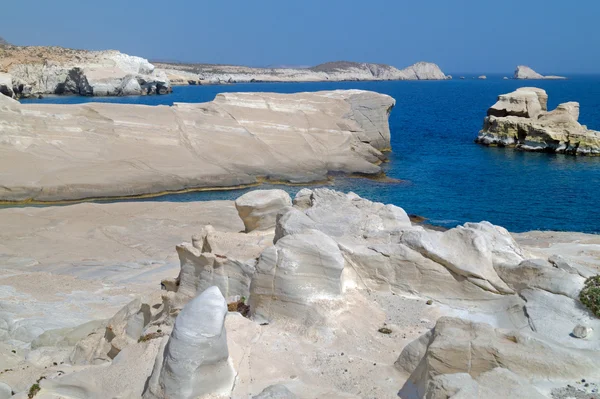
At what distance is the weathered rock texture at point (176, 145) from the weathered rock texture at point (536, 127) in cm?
1310

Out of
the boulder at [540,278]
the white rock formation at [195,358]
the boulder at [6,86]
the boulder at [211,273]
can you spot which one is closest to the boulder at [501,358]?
the boulder at [540,278]

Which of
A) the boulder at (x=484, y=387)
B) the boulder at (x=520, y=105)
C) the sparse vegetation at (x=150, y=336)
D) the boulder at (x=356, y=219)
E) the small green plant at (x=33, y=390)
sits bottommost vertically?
the small green plant at (x=33, y=390)

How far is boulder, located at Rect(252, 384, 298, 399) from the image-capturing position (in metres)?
7.46

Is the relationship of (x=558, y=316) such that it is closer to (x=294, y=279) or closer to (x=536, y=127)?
(x=294, y=279)

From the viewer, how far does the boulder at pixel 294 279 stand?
32.9 ft

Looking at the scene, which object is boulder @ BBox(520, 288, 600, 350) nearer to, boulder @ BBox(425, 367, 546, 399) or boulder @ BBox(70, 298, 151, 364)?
boulder @ BBox(425, 367, 546, 399)

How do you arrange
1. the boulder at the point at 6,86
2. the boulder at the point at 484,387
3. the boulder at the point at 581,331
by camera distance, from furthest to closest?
the boulder at the point at 6,86
the boulder at the point at 581,331
the boulder at the point at 484,387

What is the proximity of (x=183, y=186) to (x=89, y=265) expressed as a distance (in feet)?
44.1

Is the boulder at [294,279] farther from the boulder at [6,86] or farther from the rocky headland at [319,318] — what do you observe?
the boulder at [6,86]

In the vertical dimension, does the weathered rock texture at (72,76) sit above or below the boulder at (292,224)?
below

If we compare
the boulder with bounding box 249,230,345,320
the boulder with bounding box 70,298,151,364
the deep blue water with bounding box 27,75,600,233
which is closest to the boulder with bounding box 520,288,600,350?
the boulder with bounding box 249,230,345,320


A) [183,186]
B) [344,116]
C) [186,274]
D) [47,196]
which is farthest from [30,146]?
[186,274]

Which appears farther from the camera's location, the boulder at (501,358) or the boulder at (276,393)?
the boulder at (501,358)

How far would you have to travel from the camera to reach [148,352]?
905 cm
